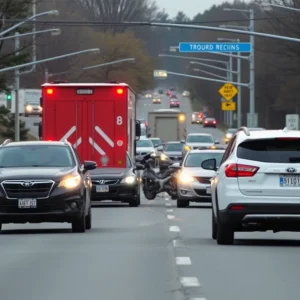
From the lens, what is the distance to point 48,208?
20594mm

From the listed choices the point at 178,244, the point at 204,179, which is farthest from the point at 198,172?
the point at 178,244

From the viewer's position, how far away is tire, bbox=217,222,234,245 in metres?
17.8

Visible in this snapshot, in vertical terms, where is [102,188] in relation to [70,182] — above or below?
below

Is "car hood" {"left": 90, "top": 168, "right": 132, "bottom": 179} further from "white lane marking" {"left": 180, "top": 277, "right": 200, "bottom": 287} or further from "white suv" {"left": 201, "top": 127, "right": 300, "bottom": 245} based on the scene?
"white lane marking" {"left": 180, "top": 277, "right": 200, "bottom": 287}

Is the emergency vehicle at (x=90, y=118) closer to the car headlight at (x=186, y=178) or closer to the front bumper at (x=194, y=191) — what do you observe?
the car headlight at (x=186, y=178)

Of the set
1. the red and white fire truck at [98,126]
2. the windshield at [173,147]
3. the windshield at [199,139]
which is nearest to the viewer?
the red and white fire truck at [98,126]

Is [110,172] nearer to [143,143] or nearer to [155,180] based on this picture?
[155,180]

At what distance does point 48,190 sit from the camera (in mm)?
20578

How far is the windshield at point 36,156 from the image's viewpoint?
2159 cm

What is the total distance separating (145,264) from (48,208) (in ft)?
18.1

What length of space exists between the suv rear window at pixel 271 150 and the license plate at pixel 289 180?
0.22m

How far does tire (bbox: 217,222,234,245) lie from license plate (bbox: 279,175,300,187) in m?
1.05

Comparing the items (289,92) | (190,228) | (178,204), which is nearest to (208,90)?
(289,92)

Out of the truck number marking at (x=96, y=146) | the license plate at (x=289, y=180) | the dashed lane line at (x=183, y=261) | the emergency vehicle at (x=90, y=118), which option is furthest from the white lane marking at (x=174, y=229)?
the truck number marking at (x=96, y=146)
